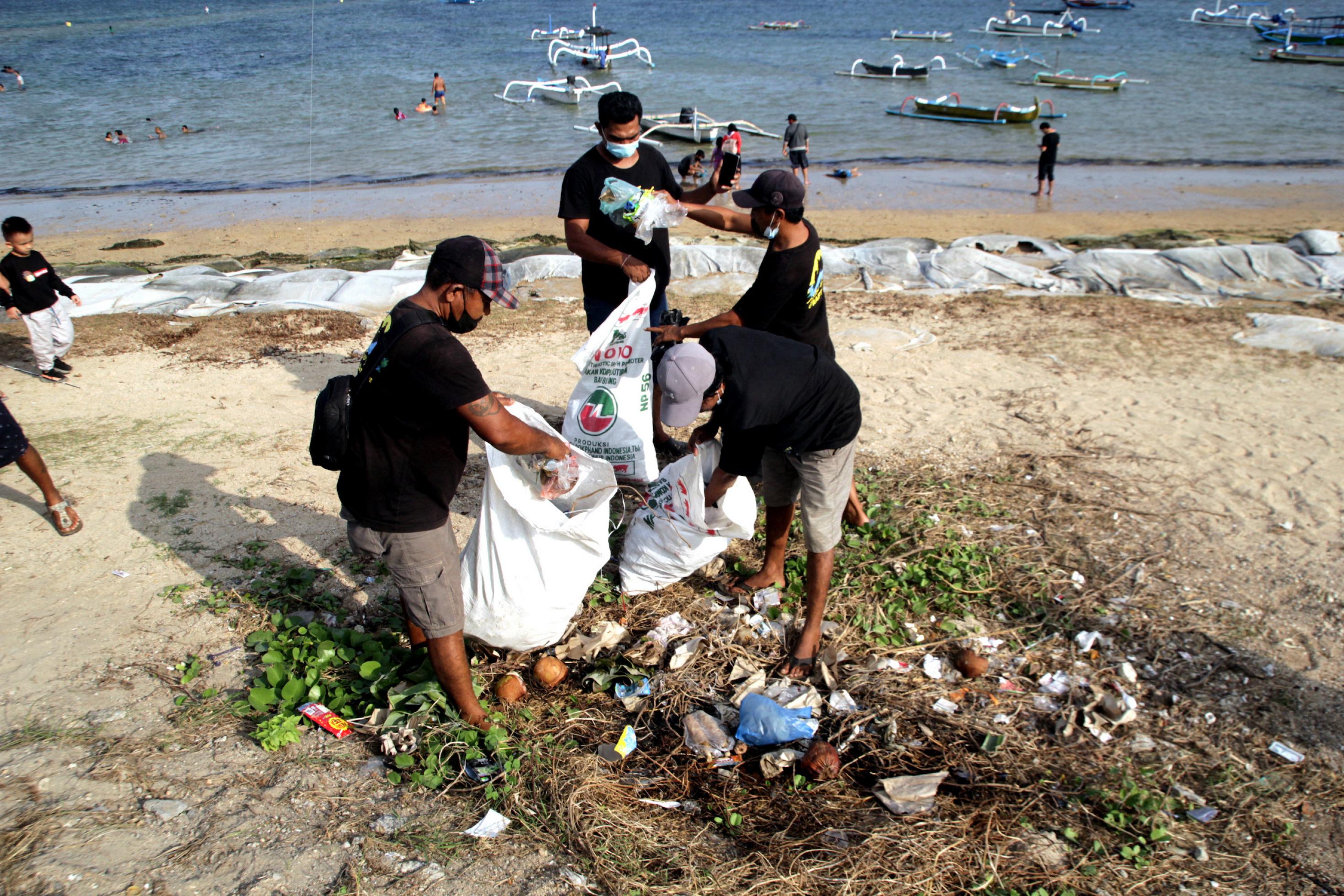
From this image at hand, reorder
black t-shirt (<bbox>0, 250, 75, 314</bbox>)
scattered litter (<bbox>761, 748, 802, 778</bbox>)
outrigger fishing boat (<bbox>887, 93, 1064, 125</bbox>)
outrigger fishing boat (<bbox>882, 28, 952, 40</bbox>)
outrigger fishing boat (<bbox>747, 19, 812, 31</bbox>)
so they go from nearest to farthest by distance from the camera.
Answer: scattered litter (<bbox>761, 748, 802, 778</bbox>)
black t-shirt (<bbox>0, 250, 75, 314</bbox>)
outrigger fishing boat (<bbox>887, 93, 1064, 125</bbox>)
outrigger fishing boat (<bbox>882, 28, 952, 40</bbox>)
outrigger fishing boat (<bbox>747, 19, 812, 31</bbox>)

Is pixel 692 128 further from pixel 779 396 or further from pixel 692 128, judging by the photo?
pixel 779 396

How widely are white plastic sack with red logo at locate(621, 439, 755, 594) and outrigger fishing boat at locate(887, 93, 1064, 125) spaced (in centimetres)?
1890

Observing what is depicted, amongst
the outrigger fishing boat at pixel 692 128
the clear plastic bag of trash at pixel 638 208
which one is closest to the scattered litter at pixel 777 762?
the clear plastic bag of trash at pixel 638 208

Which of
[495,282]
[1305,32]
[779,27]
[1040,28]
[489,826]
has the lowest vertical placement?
[489,826]

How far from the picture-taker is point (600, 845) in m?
2.32

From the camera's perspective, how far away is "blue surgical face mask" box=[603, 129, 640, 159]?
3.79m

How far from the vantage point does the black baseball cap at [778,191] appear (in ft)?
10.7

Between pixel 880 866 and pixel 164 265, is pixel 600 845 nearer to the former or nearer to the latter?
pixel 880 866

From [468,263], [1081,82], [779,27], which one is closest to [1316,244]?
[468,263]

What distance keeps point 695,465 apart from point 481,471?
1709 mm

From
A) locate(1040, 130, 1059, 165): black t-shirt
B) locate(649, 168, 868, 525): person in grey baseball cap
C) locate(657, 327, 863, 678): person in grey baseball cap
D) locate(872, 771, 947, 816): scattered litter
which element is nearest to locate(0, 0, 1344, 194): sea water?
locate(1040, 130, 1059, 165): black t-shirt

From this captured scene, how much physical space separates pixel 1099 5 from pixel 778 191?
55.7 metres

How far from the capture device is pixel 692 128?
17.9m

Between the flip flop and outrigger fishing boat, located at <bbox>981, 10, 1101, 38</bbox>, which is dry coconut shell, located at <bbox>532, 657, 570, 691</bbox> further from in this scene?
outrigger fishing boat, located at <bbox>981, 10, 1101, 38</bbox>
